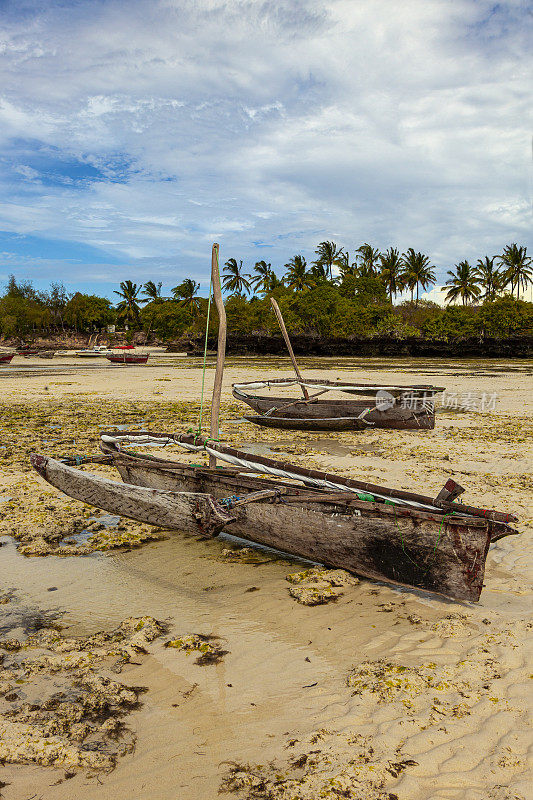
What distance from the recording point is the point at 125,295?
256 ft

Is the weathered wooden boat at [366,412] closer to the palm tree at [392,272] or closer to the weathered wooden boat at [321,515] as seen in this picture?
the weathered wooden boat at [321,515]

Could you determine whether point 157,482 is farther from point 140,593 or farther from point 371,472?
point 371,472

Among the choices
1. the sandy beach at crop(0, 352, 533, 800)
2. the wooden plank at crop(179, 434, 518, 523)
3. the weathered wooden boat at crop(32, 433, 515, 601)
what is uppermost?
the wooden plank at crop(179, 434, 518, 523)

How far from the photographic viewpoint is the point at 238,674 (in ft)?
12.1

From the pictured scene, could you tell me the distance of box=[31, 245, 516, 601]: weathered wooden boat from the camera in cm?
424

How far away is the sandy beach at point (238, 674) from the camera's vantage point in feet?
9.16

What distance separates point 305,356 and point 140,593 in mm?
48946

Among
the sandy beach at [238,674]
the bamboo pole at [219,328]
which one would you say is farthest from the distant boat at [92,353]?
the sandy beach at [238,674]

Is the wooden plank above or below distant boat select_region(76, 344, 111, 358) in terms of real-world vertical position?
below

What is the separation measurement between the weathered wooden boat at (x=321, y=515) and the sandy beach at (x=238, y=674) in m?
0.36

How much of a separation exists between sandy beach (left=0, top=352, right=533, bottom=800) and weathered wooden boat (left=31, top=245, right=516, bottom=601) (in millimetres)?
359

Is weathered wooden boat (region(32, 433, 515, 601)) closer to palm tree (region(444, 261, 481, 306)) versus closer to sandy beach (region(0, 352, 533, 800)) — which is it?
sandy beach (region(0, 352, 533, 800))

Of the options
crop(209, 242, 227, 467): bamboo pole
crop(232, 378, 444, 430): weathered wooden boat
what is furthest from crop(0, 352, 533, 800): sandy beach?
crop(232, 378, 444, 430): weathered wooden boat

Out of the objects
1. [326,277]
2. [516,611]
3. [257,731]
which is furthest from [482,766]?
[326,277]
